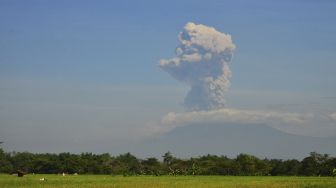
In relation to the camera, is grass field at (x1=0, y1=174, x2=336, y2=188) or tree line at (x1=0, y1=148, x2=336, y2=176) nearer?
grass field at (x1=0, y1=174, x2=336, y2=188)

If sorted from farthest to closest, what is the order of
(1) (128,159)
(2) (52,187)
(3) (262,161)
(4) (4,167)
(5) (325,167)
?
(1) (128,159)
(4) (4,167)
(3) (262,161)
(5) (325,167)
(2) (52,187)

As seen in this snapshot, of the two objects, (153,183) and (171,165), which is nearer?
(153,183)

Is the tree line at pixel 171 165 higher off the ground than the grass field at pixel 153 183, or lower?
higher

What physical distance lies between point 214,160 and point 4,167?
128 ft

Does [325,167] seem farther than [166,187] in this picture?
Yes

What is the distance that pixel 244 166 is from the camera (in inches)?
3698

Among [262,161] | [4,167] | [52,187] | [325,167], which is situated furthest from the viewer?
[4,167]

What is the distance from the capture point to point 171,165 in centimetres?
9644

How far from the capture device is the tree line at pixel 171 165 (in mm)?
87425

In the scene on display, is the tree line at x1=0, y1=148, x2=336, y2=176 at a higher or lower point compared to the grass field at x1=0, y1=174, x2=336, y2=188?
higher

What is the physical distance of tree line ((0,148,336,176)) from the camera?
287ft

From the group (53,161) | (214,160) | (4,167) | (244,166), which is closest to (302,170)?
(244,166)

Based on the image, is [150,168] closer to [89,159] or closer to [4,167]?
[89,159]

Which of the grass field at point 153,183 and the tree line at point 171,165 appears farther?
the tree line at point 171,165
